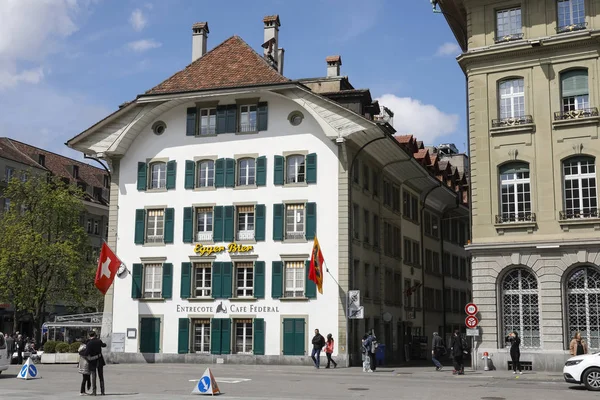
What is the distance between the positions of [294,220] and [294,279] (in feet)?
9.52

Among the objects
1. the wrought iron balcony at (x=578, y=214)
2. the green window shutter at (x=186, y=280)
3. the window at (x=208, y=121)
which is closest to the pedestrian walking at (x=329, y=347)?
the green window shutter at (x=186, y=280)

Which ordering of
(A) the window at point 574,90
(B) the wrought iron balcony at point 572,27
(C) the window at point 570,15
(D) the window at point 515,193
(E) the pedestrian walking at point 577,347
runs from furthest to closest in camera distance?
(D) the window at point 515,193 → (C) the window at point 570,15 → (B) the wrought iron balcony at point 572,27 → (A) the window at point 574,90 → (E) the pedestrian walking at point 577,347

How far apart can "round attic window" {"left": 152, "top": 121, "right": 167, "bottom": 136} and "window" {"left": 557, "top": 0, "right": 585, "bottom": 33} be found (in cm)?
2089

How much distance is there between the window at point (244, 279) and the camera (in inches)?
1550

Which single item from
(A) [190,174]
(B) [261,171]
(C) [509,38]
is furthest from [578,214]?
(A) [190,174]

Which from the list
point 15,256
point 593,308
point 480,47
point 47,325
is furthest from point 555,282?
point 15,256

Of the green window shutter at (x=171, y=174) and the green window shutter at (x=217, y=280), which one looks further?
the green window shutter at (x=171, y=174)

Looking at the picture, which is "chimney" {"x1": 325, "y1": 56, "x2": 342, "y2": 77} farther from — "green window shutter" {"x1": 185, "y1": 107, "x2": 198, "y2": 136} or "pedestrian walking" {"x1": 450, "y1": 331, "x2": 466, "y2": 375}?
"pedestrian walking" {"x1": 450, "y1": 331, "x2": 466, "y2": 375}

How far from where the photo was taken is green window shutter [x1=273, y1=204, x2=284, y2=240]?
39.0 metres

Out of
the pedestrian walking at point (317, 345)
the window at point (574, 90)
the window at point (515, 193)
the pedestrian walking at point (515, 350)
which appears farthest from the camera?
the pedestrian walking at point (317, 345)

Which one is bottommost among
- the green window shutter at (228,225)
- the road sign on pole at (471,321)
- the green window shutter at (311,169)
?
the road sign on pole at (471,321)

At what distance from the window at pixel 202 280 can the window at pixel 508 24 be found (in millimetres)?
18004

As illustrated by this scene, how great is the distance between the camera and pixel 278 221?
3909 centimetres

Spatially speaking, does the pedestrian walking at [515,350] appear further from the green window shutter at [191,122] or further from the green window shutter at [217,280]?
the green window shutter at [191,122]
